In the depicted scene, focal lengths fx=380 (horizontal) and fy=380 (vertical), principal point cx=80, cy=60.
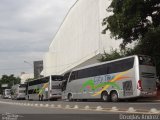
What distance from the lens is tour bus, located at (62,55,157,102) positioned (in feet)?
90.5

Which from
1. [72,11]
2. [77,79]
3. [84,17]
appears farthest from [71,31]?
[77,79]

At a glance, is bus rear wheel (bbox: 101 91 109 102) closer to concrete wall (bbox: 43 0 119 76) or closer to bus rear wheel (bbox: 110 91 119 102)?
bus rear wheel (bbox: 110 91 119 102)

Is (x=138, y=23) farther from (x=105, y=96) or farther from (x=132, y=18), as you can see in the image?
(x=105, y=96)

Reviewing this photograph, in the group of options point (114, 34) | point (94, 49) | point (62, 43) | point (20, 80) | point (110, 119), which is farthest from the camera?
point (20, 80)

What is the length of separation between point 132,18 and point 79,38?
4519 cm

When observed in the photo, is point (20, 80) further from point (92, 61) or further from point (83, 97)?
point (83, 97)

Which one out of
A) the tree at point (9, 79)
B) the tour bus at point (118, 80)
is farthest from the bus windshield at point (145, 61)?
the tree at point (9, 79)

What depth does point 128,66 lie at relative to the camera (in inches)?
1115

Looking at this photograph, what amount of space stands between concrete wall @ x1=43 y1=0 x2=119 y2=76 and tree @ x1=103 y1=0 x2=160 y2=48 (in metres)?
24.7

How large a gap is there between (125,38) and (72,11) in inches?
1956

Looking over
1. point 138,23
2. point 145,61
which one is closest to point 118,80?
point 145,61

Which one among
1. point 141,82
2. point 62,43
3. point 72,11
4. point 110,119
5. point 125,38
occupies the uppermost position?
point 72,11

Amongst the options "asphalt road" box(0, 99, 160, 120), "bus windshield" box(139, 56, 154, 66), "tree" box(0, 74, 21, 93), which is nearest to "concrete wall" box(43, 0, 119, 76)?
"bus windshield" box(139, 56, 154, 66)

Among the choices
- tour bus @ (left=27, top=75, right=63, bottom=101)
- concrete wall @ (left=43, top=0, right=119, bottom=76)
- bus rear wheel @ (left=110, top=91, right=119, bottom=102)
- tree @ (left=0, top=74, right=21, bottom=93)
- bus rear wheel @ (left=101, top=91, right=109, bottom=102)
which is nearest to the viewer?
bus rear wheel @ (left=110, top=91, right=119, bottom=102)
